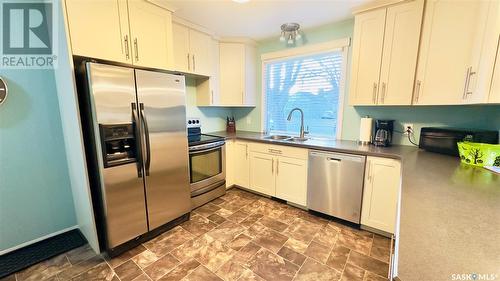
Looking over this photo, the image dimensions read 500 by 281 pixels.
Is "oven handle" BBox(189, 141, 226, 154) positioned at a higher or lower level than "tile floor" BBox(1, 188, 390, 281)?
higher

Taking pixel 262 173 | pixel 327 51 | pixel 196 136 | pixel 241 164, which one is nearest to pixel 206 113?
pixel 196 136

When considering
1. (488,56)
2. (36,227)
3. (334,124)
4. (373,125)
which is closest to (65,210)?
(36,227)

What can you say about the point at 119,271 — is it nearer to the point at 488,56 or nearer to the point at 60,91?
the point at 60,91

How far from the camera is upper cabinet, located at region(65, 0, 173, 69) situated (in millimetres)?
1606

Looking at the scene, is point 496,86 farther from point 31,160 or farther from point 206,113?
point 31,160

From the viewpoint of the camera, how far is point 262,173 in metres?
2.91

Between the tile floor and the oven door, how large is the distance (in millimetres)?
461

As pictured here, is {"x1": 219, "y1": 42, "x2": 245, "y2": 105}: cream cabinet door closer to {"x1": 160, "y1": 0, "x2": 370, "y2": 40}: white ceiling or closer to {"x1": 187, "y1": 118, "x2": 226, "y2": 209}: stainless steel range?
{"x1": 160, "y1": 0, "x2": 370, "y2": 40}: white ceiling

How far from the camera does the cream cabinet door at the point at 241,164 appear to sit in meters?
3.04

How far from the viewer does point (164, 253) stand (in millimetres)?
1869

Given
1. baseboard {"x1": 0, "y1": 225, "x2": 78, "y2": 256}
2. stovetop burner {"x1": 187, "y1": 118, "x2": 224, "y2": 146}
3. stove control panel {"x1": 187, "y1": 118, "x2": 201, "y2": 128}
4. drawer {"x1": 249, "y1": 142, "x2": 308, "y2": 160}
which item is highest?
stove control panel {"x1": 187, "y1": 118, "x2": 201, "y2": 128}

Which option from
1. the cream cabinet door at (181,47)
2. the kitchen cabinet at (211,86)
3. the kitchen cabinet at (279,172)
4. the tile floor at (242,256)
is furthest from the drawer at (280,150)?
the cream cabinet door at (181,47)

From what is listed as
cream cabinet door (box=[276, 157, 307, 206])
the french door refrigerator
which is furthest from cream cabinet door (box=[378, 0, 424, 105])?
the french door refrigerator

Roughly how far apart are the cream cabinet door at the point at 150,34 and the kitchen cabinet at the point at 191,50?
0.28 meters
